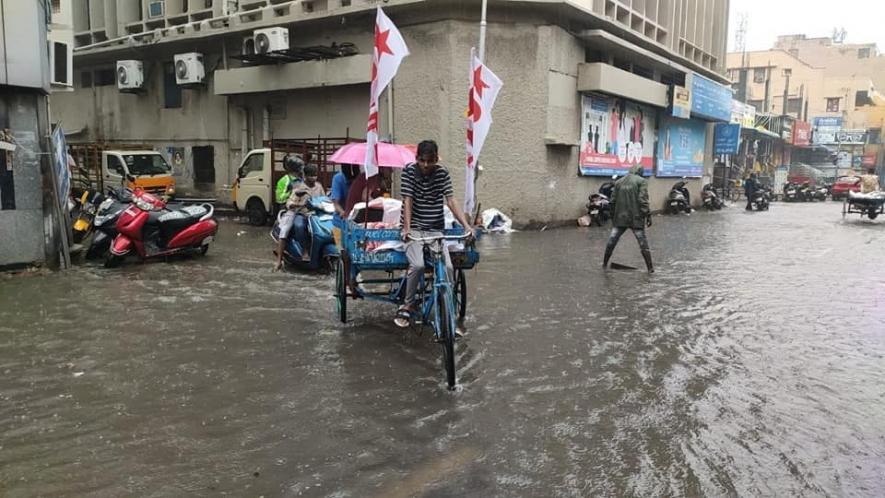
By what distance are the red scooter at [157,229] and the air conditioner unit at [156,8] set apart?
14358 millimetres

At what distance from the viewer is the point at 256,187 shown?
16.0m

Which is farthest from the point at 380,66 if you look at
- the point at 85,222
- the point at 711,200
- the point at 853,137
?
the point at 853,137

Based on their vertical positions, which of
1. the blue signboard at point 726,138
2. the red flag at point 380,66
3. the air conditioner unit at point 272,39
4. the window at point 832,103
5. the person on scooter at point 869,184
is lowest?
the person on scooter at point 869,184

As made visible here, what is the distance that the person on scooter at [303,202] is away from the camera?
924 centimetres

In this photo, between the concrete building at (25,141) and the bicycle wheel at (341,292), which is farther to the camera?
the concrete building at (25,141)

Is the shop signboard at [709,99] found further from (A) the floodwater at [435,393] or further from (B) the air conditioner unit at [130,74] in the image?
(B) the air conditioner unit at [130,74]

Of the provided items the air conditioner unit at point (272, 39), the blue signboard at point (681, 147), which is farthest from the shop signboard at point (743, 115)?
the air conditioner unit at point (272, 39)

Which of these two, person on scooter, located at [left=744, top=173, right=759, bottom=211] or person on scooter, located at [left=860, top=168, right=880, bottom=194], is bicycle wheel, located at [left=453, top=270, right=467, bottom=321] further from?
person on scooter, located at [left=744, top=173, right=759, bottom=211]

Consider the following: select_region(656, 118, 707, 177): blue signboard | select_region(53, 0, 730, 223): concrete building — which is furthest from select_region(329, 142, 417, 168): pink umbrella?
select_region(656, 118, 707, 177): blue signboard

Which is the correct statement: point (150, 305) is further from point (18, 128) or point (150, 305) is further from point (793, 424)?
point (793, 424)

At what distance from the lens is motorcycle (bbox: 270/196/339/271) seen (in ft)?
30.4

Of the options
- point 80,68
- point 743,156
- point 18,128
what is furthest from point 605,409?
point 743,156

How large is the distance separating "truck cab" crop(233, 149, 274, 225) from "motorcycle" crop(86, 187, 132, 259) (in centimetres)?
583

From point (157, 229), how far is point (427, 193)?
594 centimetres
